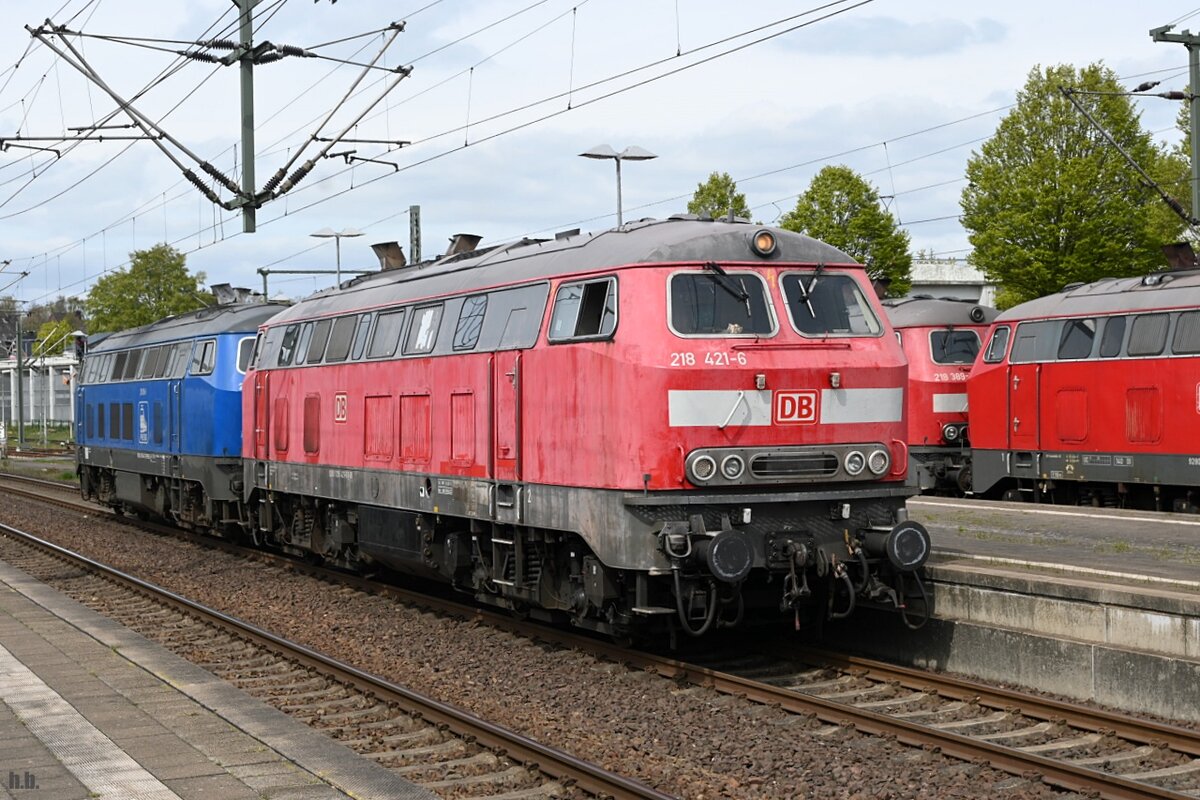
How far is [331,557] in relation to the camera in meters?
19.6

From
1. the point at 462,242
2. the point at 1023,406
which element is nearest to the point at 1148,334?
the point at 1023,406

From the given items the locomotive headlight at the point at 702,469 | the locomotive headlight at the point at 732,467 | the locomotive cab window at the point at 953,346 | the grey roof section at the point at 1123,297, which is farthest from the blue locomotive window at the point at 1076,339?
the locomotive headlight at the point at 702,469

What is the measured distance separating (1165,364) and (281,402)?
1308 centimetres

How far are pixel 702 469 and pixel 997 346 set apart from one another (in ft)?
48.4

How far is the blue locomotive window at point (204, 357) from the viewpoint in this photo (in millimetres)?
24312

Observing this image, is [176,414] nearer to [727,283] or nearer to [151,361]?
[151,361]

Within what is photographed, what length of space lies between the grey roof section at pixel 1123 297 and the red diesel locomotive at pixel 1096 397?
0.02 metres

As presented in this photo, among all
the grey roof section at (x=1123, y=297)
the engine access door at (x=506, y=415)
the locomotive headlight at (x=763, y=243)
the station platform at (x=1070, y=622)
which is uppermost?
the grey roof section at (x=1123, y=297)

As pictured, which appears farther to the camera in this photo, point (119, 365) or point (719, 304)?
point (119, 365)

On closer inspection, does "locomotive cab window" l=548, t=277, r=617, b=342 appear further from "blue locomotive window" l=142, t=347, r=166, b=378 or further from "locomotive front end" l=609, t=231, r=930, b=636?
"blue locomotive window" l=142, t=347, r=166, b=378

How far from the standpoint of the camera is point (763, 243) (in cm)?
1276

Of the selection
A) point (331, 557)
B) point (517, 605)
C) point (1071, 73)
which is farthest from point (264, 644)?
point (1071, 73)

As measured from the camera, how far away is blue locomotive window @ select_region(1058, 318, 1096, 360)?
75.1ft

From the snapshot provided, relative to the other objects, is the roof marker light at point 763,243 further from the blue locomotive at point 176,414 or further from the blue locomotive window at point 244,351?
the blue locomotive window at point 244,351
